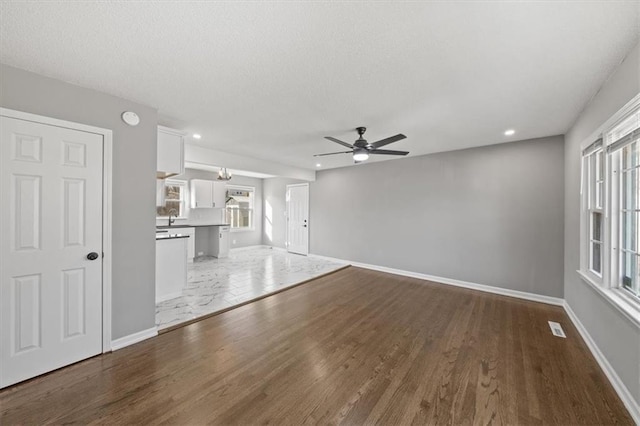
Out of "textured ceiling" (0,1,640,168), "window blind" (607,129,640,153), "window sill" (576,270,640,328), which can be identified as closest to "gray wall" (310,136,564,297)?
"textured ceiling" (0,1,640,168)

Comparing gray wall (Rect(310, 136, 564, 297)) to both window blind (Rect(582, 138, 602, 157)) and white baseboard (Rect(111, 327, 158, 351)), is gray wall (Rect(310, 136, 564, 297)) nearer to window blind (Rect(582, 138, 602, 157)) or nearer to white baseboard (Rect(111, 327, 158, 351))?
window blind (Rect(582, 138, 602, 157))

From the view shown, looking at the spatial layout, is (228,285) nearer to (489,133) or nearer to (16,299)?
(16,299)

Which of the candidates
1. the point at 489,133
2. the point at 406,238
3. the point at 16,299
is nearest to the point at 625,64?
the point at 489,133

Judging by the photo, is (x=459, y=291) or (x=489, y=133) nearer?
(x=489, y=133)

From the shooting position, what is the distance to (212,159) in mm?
4410

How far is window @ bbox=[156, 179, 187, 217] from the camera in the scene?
6.23 meters

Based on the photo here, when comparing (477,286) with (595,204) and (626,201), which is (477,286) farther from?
(626,201)

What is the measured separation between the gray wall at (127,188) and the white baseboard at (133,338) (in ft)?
0.14

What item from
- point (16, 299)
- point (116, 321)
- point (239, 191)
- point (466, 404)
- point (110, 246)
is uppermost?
point (239, 191)

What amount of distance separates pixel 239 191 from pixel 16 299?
6409mm

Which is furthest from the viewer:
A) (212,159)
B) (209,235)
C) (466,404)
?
(209,235)

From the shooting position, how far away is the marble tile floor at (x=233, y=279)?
10.8ft

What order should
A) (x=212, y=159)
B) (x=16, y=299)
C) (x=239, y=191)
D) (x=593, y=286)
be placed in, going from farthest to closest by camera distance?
(x=239, y=191), (x=212, y=159), (x=593, y=286), (x=16, y=299)

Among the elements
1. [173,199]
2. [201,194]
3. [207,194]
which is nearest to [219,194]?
[207,194]
